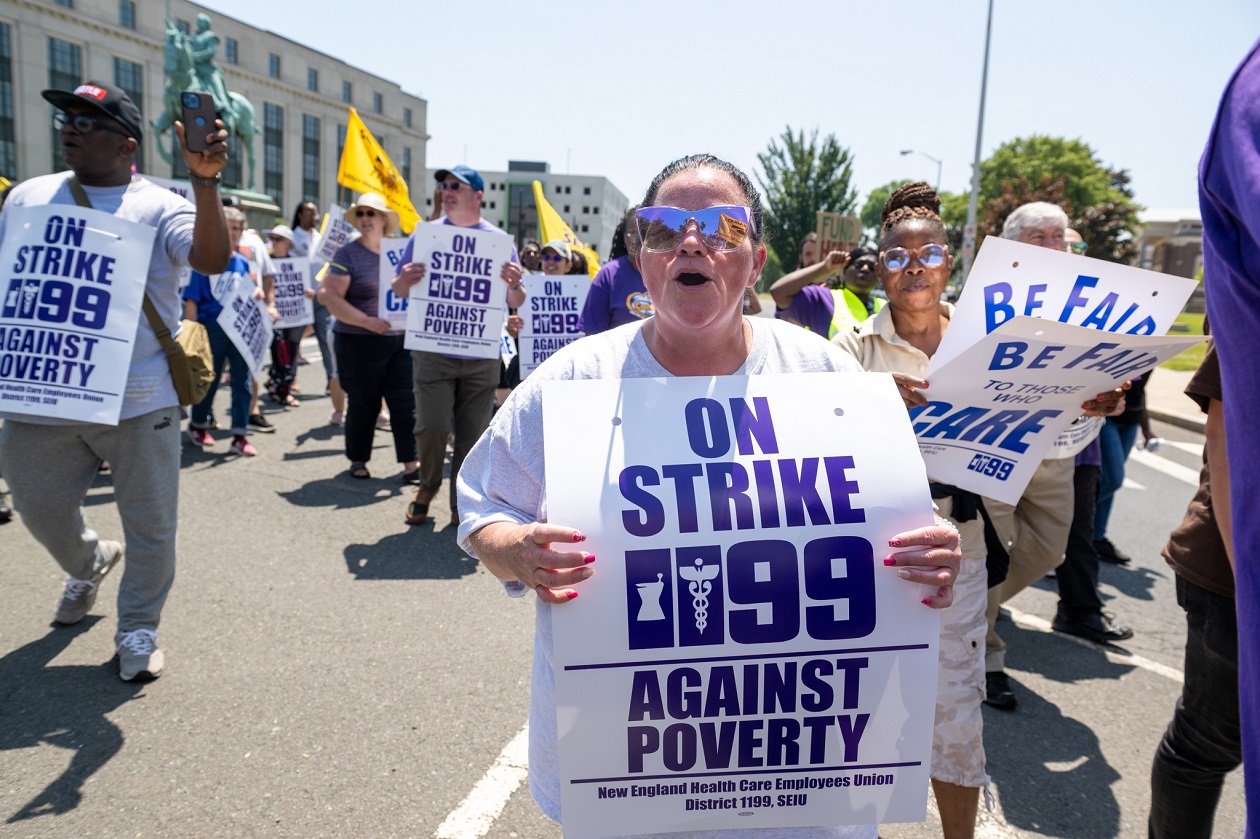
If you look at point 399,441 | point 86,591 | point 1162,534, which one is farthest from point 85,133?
point 1162,534

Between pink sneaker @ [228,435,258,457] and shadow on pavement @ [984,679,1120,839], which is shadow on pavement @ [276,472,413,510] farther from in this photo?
shadow on pavement @ [984,679,1120,839]

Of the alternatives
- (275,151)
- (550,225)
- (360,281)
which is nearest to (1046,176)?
(550,225)

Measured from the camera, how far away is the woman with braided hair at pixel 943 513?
2.44 metres

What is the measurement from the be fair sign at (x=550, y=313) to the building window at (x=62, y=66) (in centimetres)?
5306

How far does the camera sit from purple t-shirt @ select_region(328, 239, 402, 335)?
625 centimetres

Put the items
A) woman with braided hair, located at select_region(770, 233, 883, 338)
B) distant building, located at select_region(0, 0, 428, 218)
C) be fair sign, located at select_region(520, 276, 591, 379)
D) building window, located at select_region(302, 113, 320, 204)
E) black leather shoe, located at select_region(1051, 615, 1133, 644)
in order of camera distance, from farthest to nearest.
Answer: building window, located at select_region(302, 113, 320, 204) → distant building, located at select_region(0, 0, 428, 218) → be fair sign, located at select_region(520, 276, 591, 379) → woman with braided hair, located at select_region(770, 233, 883, 338) → black leather shoe, located at select_region(1051, 615, 1133, 644)

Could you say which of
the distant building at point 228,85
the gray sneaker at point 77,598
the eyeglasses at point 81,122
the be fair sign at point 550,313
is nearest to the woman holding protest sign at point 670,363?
the eyeglasses at point 81,122

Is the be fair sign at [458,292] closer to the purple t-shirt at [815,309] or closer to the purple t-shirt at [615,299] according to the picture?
the purple t-shirt at [615,299]

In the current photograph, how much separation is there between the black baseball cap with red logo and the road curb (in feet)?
40.3

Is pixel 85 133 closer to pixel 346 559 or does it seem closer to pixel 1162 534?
pixel 346 559

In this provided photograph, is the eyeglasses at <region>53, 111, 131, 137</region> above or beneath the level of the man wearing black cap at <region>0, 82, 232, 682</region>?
above

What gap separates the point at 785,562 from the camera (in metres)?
1.52

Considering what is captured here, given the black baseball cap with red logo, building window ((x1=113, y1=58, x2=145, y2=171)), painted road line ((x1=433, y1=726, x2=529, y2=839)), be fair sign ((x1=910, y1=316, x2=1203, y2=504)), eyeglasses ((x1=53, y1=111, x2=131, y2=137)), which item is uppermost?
building window ((x1=113, y1=58, x2=145, y2=171))

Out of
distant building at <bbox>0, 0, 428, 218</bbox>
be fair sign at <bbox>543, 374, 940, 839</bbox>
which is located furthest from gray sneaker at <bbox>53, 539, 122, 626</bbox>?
distant building at <bbox>0, 0, 428, 218</bbox>
